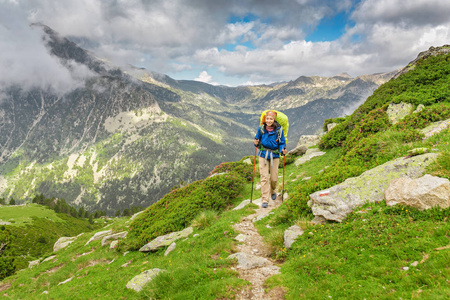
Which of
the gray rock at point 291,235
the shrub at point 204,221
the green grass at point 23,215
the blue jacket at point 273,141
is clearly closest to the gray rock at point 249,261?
the gray rock at point 291,235

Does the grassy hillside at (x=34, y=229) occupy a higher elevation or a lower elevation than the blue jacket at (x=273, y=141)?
lower

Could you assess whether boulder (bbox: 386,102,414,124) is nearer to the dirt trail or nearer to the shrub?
the dirt trail

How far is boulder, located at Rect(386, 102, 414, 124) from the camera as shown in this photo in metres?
18.5

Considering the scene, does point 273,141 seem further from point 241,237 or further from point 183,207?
point 183,207

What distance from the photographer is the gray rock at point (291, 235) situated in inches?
348

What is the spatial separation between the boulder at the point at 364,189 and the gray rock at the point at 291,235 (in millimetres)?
1067

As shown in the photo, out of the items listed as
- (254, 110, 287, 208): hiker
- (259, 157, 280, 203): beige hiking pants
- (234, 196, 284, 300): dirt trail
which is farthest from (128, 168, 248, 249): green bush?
(254, 110, 287, 208): hiker

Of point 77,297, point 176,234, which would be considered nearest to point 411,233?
point 176,234

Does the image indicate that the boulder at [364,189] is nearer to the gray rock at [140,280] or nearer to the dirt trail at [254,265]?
the dirt trail at [254,265]

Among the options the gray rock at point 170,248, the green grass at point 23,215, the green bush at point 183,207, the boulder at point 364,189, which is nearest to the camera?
the boulder at point 364,189

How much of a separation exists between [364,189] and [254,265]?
5.61m

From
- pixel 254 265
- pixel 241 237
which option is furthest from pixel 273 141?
pixel 254 265

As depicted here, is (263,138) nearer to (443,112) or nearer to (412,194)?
(412,194)

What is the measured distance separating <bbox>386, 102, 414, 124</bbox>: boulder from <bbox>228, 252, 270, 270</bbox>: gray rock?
1736 centimetres
